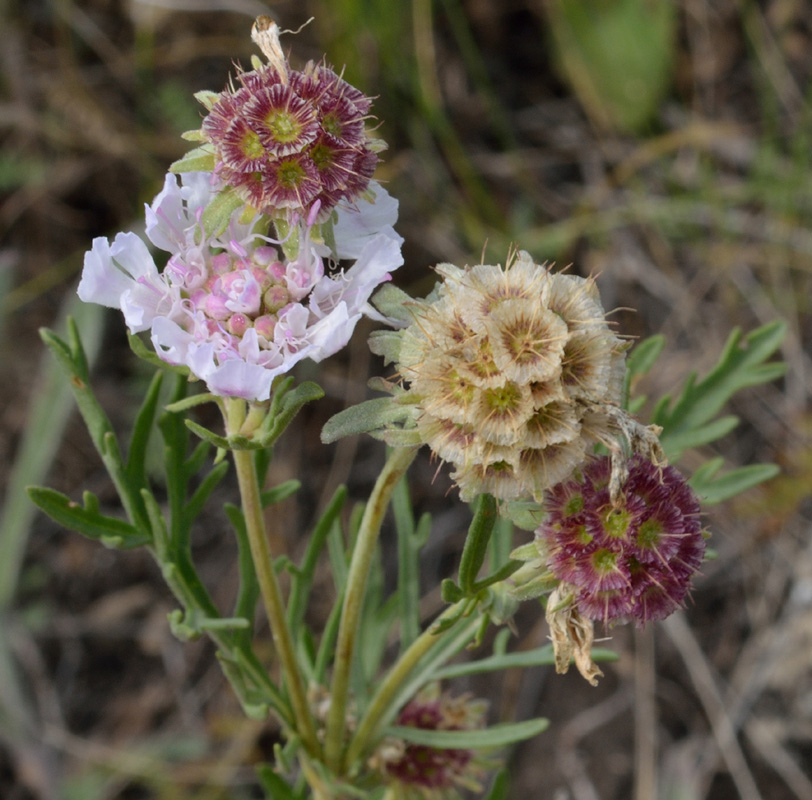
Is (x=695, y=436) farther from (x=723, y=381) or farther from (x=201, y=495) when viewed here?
(x=201, y=495)

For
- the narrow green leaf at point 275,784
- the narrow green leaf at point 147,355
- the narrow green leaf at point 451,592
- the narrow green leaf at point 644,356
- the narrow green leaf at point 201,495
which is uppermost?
the narrow green leaf at point 644,356

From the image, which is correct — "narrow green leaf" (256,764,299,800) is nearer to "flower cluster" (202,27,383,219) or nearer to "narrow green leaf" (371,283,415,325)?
"narrow green leaf" (371,283,415,325)

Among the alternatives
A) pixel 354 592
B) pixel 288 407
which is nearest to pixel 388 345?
pixel 288 407

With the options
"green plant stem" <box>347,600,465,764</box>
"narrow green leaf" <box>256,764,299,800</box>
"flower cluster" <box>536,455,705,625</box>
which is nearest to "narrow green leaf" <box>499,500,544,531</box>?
"flower cluster" <box>536,455,705,625</box>

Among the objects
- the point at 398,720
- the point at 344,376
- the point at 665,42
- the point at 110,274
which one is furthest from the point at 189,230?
the point at 665,42

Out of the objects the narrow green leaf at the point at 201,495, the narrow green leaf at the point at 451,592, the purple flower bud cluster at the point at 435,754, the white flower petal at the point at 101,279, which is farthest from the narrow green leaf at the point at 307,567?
the white flower petal at the point at 101,279

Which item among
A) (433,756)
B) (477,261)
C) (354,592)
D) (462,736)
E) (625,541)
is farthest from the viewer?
(477,261)

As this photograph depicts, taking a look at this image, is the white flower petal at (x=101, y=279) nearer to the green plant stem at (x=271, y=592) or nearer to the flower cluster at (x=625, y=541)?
the green plant stem at (x=271, y=592)
